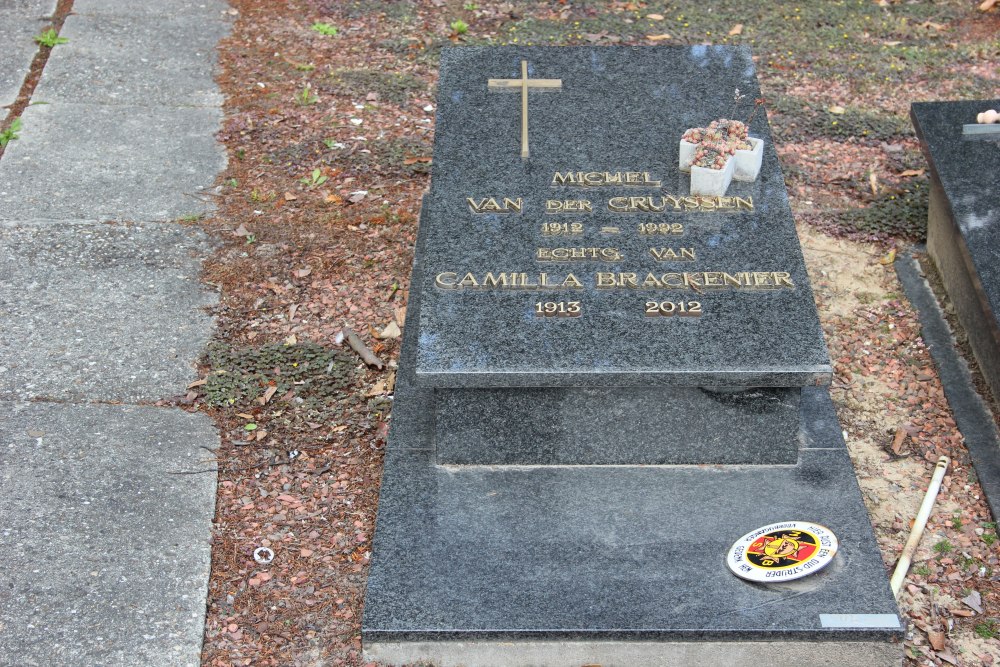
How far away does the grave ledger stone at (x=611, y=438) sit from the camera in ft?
12.2

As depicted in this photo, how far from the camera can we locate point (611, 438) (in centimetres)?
425

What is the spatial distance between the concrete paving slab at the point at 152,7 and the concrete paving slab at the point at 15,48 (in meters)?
0.39

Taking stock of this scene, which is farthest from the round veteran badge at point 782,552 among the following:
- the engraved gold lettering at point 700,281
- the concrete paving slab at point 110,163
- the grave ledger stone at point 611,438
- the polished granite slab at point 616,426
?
the concrete paving slab at point 110,163

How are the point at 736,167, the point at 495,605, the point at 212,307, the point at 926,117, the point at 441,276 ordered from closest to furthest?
the point at 495,605, the point at 441,276, the point at 736,167, the point at 212,307, the point at 926,117

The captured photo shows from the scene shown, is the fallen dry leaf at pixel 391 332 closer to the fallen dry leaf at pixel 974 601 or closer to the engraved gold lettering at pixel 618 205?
the engraved gold lettering at pixel 618 205

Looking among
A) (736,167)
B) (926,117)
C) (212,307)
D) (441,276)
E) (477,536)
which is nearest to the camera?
(477,536)

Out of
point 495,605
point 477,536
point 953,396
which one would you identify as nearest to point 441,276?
point 477,536

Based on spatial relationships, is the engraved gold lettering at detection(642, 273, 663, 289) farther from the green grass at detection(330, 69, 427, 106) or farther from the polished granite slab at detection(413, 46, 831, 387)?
the green grass at detection(330, 69, 427, 106)

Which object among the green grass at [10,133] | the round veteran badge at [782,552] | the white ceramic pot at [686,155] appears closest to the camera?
the round veteran badge at [782,552]

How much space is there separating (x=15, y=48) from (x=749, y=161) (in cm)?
541

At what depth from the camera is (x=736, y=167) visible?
477 cm

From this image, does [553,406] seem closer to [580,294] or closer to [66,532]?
[580,294]

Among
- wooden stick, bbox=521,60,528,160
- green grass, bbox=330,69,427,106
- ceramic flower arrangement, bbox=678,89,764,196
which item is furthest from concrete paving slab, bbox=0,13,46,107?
ceramic flower arrangement, bbox=678,89,764,196

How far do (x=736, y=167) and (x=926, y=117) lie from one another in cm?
170
